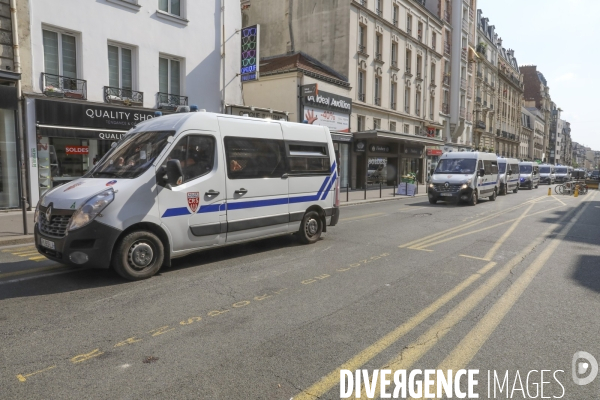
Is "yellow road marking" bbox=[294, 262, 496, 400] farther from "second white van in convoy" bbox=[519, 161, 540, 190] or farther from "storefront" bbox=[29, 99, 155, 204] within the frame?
"second white van in convoy" bbox=[519, 161, 540, 190]

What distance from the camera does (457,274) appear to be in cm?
651

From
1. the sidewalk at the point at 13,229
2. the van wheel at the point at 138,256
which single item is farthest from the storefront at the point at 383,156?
the van wheel at the point at 138,256

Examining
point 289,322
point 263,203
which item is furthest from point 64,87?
point 289,322

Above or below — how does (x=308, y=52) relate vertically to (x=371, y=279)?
above

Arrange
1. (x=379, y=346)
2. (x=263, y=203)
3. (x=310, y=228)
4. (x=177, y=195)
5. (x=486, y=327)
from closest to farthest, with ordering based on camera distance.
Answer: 1. (x=379, y=346)
2. (x=486, y=327)
3. (x=177, y=195)
4. (x=263, y=203)
5. (x=310, y=228)

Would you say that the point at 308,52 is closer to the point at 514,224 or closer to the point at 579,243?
the point at 514,224

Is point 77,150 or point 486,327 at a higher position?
point 77,150

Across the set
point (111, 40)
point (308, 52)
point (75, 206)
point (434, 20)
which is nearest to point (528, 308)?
point (75, 206)

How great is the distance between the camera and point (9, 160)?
527 inches

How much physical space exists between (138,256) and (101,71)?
11.4m

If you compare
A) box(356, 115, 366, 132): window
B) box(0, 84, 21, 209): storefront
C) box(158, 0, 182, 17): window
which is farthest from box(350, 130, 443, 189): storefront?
box(0, 84, 21, 209): storefront

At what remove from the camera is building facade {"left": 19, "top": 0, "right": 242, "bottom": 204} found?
44.2ft

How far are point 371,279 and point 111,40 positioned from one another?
13.7m

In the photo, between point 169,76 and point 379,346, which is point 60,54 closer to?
point 169,76
